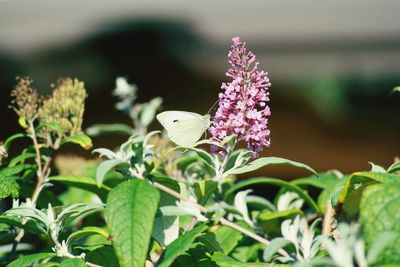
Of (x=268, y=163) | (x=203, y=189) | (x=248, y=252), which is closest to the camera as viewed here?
(x=268, y=163)

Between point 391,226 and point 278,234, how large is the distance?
776 mm

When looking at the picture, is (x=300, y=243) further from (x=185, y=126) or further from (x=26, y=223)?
(x=26, y=223)

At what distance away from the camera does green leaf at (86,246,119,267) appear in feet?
3.90

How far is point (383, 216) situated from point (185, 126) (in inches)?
25.4

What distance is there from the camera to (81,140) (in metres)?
1.54

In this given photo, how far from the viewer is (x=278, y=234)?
5.40ft

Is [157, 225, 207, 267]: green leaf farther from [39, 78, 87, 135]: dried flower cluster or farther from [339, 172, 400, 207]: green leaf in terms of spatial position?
[39, 78, 87, 135]: dried flower cluster

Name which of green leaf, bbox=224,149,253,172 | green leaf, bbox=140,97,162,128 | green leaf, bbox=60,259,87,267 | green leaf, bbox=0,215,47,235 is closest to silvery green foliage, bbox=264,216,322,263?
green leaf, bbox=224,149,253,172

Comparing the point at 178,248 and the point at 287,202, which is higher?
the point at 178,248

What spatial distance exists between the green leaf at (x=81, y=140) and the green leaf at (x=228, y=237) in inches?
15.1

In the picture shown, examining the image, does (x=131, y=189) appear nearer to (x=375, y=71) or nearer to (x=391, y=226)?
(x=391, y=226)

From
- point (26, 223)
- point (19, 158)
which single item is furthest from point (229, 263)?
point (19, 158)

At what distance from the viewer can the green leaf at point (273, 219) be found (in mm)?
1511

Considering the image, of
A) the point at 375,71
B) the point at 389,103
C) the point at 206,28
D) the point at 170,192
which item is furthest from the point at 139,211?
the point at 206,28
